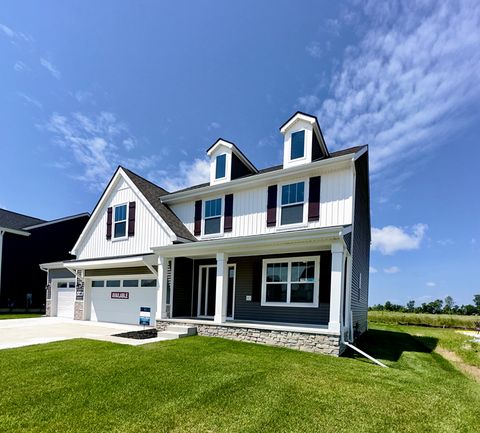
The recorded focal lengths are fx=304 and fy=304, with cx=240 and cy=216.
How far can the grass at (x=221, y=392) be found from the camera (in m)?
4.10

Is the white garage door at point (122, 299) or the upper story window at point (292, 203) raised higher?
the upper story window at point (292, 203)

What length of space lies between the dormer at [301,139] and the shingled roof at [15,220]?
64.5 ft

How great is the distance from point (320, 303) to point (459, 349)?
18.6 ft

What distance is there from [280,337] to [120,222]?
9461 millimetres

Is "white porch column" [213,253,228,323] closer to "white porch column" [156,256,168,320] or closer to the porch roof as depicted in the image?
the porch roof

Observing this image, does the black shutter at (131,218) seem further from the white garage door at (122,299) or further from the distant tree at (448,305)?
the distant tree at (448,305)

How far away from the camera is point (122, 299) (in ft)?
47.0

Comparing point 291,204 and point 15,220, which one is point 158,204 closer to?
point 291,204

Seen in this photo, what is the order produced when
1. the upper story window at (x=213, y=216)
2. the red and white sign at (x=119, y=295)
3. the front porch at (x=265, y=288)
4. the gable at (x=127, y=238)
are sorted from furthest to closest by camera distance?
the red and white sign at (x=119, y=295)
the gable at (x=127, y=238)
the upper story window at (x=213, y=216)
the front porch at (x=265, y=288)

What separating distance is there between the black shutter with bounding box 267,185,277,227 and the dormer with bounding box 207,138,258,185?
2320 millimetres

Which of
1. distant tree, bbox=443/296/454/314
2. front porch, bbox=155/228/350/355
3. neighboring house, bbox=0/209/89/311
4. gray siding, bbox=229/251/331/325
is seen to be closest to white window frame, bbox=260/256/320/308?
front porch, bbox=155/228/350/355

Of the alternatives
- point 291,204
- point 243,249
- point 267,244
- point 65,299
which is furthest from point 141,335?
point 65,299

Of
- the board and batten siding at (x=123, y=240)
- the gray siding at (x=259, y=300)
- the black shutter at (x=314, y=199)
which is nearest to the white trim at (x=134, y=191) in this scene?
the board and batten siding at (x=123, y=240)

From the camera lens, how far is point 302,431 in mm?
3908
